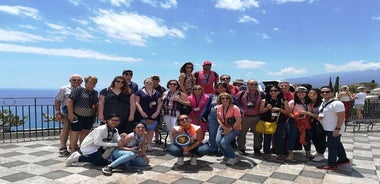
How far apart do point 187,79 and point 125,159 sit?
244cm

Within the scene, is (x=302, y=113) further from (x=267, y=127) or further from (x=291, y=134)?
(x=267, y=127)

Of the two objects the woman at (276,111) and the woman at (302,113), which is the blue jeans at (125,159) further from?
the woman at (302,113)

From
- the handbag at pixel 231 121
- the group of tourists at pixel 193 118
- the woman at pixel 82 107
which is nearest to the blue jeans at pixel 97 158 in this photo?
the group of tourists at pixel 193 118

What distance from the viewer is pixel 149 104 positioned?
6.31 metres

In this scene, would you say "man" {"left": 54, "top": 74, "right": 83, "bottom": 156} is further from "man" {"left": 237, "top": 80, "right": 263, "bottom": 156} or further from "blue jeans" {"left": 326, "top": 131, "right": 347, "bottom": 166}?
"blue jeans" {"left": 326, "top": 131, "right": 347, "bottom": 166}

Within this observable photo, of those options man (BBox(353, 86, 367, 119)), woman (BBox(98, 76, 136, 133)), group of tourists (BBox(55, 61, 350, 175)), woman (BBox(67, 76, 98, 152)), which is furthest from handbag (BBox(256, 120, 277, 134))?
man (BBox(353, 86, 367, 119))

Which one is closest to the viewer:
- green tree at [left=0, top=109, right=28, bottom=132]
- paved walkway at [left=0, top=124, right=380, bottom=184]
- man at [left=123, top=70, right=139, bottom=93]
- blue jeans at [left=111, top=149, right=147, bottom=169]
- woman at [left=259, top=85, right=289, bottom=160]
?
paved walkway at [left=0, top=124, right=380, bottom=184]

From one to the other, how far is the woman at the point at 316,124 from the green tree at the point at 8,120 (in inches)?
321

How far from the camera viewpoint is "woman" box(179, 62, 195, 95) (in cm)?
667

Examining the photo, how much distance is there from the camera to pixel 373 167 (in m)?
5.53

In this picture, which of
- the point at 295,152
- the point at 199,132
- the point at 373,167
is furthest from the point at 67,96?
the point at 373,167

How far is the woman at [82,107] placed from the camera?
5.72 metres

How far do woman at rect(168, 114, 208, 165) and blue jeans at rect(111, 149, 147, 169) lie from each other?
1.87 ft

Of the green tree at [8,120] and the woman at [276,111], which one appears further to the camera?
the green tree at [8,120]
